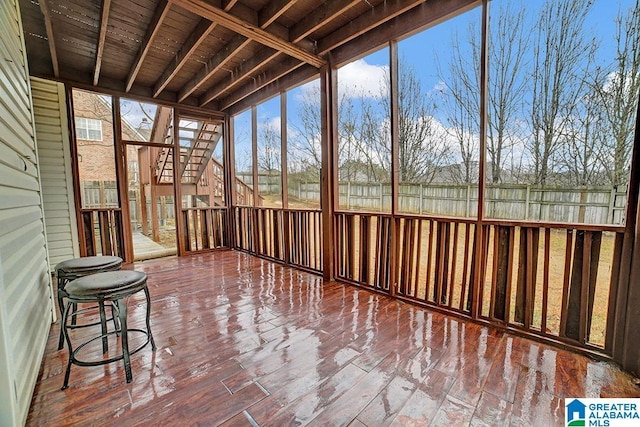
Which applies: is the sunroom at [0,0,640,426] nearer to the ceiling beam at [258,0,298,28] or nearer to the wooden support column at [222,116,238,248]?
the ceiling beam at [258,0,298,28]

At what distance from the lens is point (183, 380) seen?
1.78 m

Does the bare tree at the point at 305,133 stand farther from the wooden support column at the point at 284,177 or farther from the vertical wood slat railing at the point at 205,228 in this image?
the vertical wood slat railing at the point at 205,228

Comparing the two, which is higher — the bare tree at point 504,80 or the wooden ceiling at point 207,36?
the wooden ceiling at point 207,36

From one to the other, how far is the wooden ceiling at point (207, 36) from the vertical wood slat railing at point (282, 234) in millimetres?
2034

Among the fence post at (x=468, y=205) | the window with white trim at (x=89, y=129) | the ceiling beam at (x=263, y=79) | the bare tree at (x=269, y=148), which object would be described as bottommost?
the fence post at (x=468, y=205)

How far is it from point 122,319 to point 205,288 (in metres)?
1.77

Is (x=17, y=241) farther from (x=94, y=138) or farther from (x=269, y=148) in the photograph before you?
(x=94, y=138)

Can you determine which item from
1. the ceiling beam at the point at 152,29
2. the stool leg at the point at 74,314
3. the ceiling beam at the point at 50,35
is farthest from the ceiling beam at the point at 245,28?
the stool leg at the point at 74,314

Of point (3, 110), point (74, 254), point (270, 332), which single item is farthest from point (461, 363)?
point (74, 254)

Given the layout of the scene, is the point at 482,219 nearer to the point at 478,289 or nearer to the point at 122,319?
the point at 478,289

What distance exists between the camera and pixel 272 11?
104 inches

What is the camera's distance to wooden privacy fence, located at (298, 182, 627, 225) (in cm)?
205

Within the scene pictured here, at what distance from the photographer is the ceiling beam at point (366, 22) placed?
2545 mm

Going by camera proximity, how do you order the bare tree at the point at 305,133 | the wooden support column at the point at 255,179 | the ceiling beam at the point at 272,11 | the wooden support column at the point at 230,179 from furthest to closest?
the wooden support column at the point at 230,179 < the wooden support column at the point at 255,179 < the bare tree at the point at 305,133 < the ceiling beam at the point at 272,11
